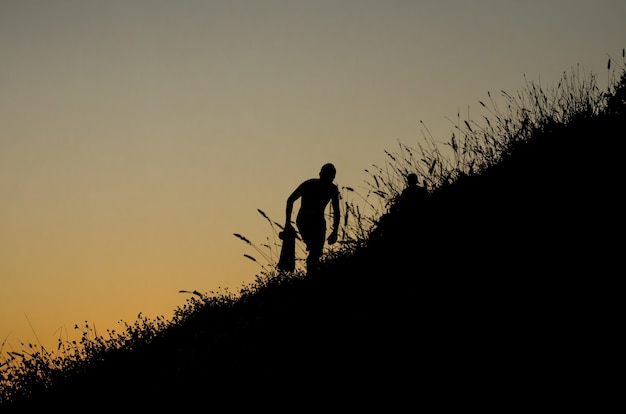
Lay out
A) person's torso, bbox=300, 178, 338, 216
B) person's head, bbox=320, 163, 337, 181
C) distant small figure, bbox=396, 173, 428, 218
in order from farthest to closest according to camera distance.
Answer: person's head, bbox=320, 163, 337, 181 < person's torso, bbox=300, 178, 338, 216 < distant small figure, bbox=396, 173, 428, 218

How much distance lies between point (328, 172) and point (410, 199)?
1.81 metres

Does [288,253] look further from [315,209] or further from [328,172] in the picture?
[328,172]

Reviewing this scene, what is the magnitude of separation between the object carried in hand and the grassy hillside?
379 mm

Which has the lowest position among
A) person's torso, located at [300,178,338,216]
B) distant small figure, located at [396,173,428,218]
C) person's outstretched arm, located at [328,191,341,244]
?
distant small figure, located at [396,173,428,218]

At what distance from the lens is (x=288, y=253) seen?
301 inches

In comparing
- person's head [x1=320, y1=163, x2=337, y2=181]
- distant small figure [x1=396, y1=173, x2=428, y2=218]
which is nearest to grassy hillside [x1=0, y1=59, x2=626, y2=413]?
distant small figure [x1=396, y1=173, x2=428, y2=218]

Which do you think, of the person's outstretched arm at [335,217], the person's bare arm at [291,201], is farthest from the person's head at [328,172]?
the person's bare arm at [291,201]

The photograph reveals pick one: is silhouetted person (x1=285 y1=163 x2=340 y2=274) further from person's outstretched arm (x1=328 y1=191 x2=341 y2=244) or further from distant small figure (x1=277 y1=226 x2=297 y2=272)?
distant small figure (x1=277 y1=226 x2=297 y2=272)

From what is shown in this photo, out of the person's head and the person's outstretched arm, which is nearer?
the person's outstretched arm

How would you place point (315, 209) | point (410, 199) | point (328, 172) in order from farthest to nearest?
1. point (328, 172)
2. point (315, 209)
3. point (410, 199)

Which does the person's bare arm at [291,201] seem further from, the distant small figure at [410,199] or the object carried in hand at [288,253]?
the distant small figure at [410,199]

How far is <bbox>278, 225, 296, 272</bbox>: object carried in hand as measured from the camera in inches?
300

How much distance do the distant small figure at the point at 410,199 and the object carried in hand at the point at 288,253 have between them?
57.0 inches

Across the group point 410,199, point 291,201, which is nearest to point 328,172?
point 291,201
